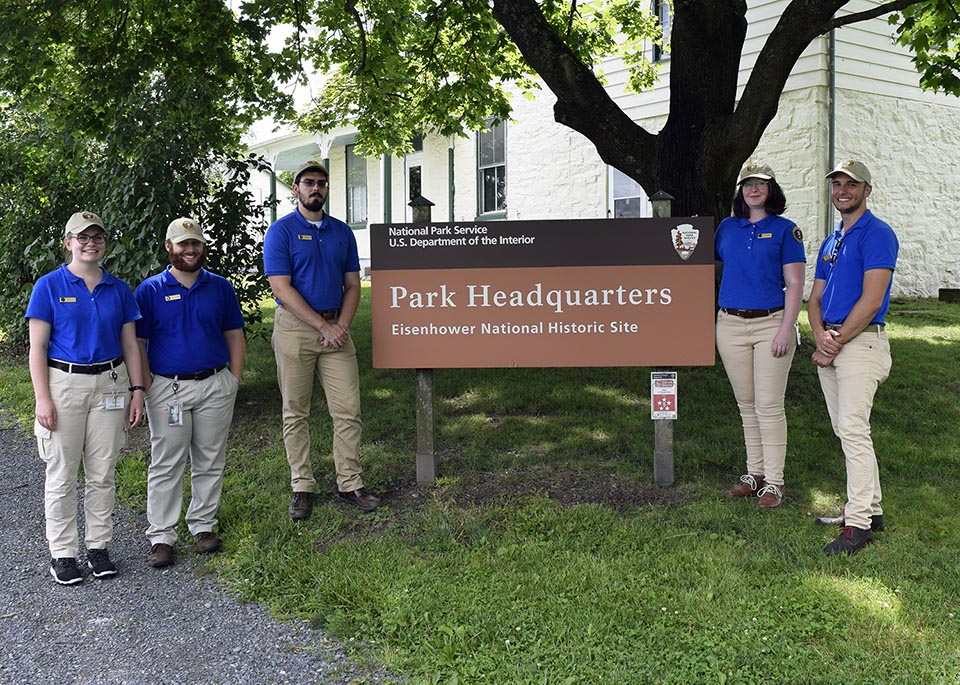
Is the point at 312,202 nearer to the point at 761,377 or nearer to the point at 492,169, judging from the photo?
the point at 761,377

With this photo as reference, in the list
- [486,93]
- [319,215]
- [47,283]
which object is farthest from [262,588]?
[486,93]

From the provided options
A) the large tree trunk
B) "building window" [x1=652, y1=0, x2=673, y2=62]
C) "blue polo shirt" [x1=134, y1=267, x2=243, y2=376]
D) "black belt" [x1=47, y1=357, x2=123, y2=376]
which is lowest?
"black belt" [x1=47, y1=357, x2=123, y2=376]

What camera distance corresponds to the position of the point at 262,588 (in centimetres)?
411

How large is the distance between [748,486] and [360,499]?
2411 millimetres

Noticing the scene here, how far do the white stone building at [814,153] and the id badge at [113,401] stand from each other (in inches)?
371

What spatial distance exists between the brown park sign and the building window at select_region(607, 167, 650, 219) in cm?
893

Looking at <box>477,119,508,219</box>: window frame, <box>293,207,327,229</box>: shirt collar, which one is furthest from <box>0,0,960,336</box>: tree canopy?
<box>477,119,508,219</box>: window frame

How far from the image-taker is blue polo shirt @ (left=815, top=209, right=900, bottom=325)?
13.9 feet

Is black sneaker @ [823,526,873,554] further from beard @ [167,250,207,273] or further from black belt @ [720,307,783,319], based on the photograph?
beard @ [167,250,207,273]

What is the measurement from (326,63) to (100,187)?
176 inches

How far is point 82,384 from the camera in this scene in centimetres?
423

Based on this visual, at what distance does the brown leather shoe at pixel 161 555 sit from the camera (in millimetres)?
4477

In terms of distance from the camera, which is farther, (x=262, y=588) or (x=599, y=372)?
(x=599, y=372)

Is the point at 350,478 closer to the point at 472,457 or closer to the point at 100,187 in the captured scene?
Result: the point at 472,457
